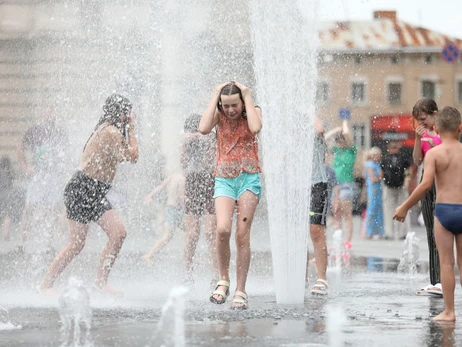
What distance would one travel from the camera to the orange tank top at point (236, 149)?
324 inches

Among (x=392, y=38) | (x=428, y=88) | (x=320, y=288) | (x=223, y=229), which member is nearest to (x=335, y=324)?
(x=223, y=229)

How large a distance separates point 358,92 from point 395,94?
2.59m

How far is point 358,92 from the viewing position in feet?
252

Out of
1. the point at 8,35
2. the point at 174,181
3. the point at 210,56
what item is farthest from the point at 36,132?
the point at 8,35

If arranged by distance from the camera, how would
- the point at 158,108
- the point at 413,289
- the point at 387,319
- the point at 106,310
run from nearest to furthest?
the point at 387,319 < the point at 106,310 < the point at 413,289 < the point at 158,108

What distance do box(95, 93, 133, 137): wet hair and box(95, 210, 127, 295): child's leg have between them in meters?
0.66

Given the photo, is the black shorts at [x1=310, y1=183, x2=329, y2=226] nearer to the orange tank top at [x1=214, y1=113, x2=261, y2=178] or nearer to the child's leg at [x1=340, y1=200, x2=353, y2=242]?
the orange tank top at [x1=214, y1=113, x2=261, y2=178]

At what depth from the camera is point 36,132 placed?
14.6 m

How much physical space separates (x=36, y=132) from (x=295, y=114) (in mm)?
6073

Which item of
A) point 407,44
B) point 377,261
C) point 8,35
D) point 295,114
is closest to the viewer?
point 295,114

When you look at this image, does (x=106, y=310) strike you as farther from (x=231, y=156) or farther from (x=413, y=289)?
(x=413, y=289)

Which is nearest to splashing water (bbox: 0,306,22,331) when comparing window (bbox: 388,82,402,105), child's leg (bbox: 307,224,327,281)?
child's leg (bbox: 307,224,327,281)

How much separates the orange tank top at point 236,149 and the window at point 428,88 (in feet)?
230

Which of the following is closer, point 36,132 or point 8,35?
point 36,132
